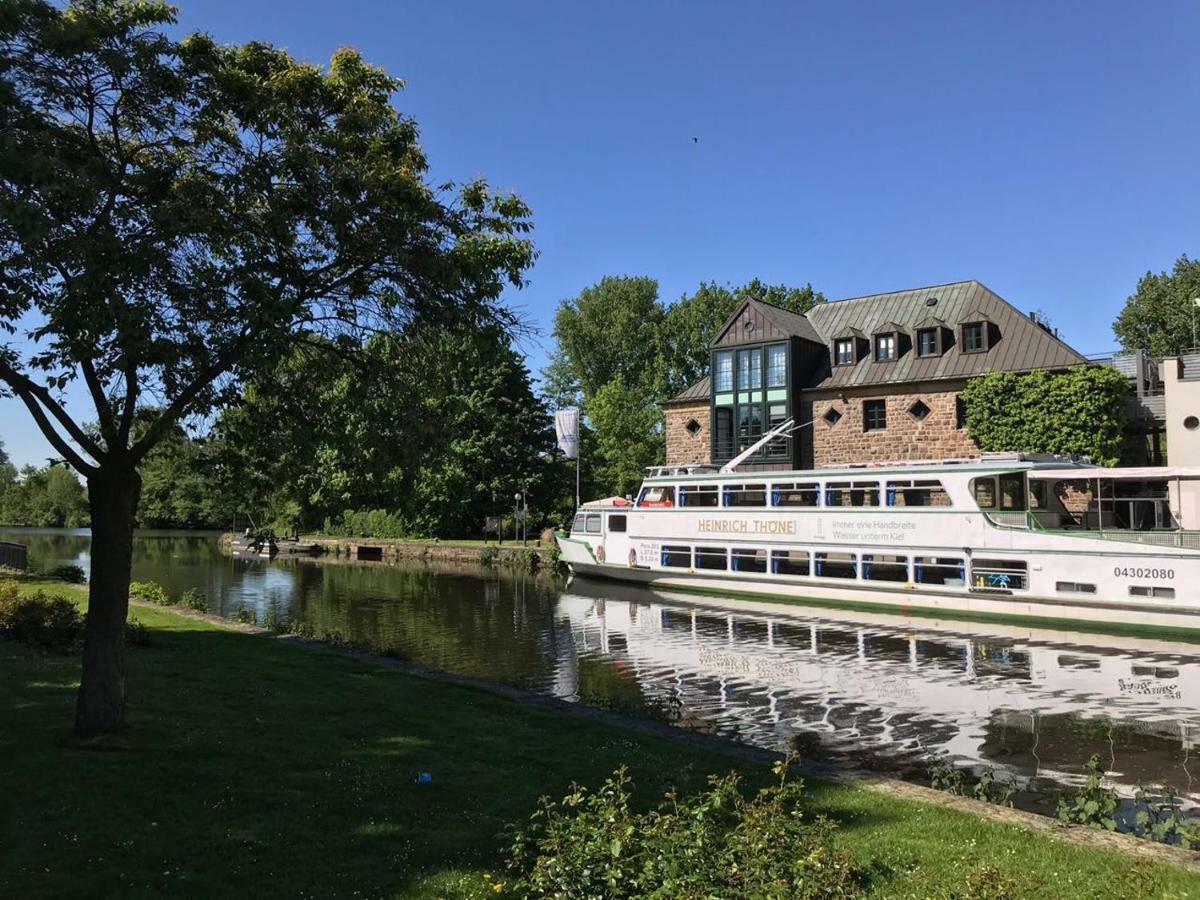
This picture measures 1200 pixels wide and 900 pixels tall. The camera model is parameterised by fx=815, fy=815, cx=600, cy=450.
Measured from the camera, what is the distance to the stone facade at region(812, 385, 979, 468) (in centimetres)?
4075

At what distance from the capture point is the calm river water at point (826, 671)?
13.1 meters

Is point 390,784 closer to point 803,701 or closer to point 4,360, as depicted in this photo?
point 4,360

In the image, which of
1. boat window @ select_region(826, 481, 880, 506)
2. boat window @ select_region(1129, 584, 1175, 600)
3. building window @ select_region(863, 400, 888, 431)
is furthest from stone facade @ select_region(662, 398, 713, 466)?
boat window @ select_region(1129, 584, 1175, 600)

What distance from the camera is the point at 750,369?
46.8 meters

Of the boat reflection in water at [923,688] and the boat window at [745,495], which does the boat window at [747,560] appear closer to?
the boat window at [745,495]

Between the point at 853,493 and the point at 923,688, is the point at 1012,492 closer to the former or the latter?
the point at 853,493

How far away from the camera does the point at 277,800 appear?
7238 millimetres

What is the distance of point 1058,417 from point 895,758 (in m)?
29.5

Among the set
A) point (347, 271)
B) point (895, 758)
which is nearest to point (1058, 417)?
point (895, 758)

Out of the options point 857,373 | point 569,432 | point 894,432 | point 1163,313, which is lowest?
point 894,432

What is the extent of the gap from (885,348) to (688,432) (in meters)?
12.5

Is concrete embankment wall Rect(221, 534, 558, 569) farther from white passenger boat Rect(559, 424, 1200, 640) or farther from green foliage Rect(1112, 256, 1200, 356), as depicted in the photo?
green foliage Rect(1112, 256, 1200, 356)

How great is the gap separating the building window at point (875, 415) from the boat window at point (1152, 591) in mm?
19543

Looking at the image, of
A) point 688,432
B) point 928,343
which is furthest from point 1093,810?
point 688,432
